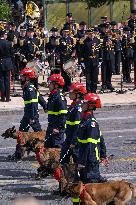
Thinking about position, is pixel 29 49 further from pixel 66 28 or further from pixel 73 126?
pixel 73 126

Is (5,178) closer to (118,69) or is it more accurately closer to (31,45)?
(31,45)

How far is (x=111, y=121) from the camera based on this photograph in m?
24.0

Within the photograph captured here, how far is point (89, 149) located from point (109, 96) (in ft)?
45.2

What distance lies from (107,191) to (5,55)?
1386 centimetres

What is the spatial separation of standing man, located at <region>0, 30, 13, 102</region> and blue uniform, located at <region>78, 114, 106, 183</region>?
1255 cm

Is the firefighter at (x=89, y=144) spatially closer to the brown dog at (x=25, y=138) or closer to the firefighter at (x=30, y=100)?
the brown dog at (x=25, y=138)

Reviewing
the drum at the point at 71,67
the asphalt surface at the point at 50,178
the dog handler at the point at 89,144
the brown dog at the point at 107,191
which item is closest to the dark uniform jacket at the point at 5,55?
the drum at the point at 71,67

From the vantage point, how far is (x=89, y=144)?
558 inches

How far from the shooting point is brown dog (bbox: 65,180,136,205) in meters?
13.4

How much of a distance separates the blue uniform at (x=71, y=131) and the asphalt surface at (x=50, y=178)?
0.72 metres

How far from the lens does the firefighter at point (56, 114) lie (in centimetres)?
1725

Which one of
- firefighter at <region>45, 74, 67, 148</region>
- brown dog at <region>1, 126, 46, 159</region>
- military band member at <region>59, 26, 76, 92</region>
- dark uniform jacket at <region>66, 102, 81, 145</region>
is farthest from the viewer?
military band member at <region>59, 26, 76, 92</region>

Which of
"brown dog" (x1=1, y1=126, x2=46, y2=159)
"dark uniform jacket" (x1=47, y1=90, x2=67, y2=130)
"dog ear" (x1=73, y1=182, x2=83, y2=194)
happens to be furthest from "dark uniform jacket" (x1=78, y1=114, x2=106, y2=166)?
"brown dog" (x1=1, y1=126, x2=46, y2=159)

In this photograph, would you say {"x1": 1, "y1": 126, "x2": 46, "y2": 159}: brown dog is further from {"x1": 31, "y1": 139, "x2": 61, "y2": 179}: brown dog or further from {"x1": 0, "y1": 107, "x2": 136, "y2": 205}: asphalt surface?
{"x1": 31, "y1": 139, "x2": 61, "y2": 179}: brown dog
